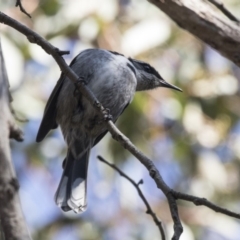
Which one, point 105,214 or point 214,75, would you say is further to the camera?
point 105,214

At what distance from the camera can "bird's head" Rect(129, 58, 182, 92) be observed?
488 centimetres

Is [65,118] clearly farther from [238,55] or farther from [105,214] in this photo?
[105,214]

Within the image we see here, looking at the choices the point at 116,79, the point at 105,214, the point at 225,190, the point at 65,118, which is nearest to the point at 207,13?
the point at 116,79

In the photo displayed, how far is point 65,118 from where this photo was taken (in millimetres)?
4168

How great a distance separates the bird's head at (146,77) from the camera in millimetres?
4879

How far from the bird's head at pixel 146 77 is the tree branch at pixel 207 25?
1102 mm

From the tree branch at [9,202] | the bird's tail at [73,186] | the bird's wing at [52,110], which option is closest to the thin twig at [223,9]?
the bird's wing at [52,110]

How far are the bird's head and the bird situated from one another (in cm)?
47

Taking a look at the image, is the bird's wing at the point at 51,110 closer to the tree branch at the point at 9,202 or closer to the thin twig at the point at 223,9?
the thin twig at the point at 223,9

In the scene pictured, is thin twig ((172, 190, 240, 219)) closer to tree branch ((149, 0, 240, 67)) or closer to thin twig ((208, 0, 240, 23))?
tree branch ((149, 0, 240, 67))

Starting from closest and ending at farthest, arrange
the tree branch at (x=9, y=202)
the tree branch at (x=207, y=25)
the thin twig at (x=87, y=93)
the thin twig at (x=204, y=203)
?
1. the tree branch at (x=9, y=202)
2. the thin twig at (x=204, y=203)
3. the thin twig at (x=87, y=93)
4. the tree branch at (x=207, y=25)

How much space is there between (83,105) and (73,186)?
51cm

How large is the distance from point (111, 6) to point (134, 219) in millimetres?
2204

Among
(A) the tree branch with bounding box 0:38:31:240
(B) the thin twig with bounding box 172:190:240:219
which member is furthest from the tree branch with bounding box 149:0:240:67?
(A) the tree branch with bounding box 0:38:31:240
